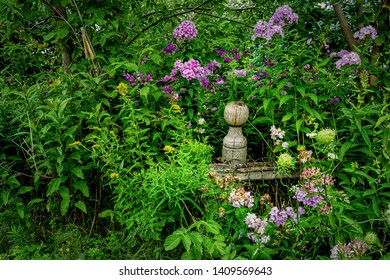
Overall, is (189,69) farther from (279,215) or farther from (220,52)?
(279,215)

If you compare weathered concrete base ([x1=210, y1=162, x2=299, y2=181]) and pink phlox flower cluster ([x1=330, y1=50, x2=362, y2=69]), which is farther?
pink phlox flower cluster ([x1=330, y1=50, x2=362, y2=69])

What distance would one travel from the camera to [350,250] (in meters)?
2.36

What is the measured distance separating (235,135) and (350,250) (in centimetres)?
115

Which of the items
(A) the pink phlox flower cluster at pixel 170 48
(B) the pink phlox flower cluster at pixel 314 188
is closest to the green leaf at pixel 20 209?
(A) the pink phlox flower cluster at pixel 170 48

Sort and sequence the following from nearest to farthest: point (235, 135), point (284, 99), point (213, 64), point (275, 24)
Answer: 1. point (284, 99)
2. point (235, 135)
3. point (275, 24)
4. point (213, 64)

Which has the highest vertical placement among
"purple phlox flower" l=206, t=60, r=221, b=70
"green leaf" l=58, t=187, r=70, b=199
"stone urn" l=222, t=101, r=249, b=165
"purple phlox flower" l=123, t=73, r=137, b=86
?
"purple phlox flower" l=206, t=60, r=221, b=70

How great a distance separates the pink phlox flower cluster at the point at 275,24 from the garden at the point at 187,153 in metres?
0.02

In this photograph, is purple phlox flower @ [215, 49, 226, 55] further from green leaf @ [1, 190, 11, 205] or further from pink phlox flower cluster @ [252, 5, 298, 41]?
green leaf @ [1, 190, 11, 205]

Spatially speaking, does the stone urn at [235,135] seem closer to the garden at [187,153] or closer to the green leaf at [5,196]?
the garden at [187,153]

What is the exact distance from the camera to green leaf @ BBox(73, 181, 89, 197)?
2.94m

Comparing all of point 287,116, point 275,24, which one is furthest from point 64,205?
point 275,24

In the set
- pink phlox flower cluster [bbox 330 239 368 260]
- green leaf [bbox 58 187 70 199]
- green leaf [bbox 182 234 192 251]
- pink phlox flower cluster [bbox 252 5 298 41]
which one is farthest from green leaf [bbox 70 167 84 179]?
pink phlox flower cluster [bbox 252 5 298 41]

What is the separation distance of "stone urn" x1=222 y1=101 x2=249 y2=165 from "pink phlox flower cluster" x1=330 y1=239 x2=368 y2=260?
0.98 metres

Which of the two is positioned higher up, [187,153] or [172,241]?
[187,153]
